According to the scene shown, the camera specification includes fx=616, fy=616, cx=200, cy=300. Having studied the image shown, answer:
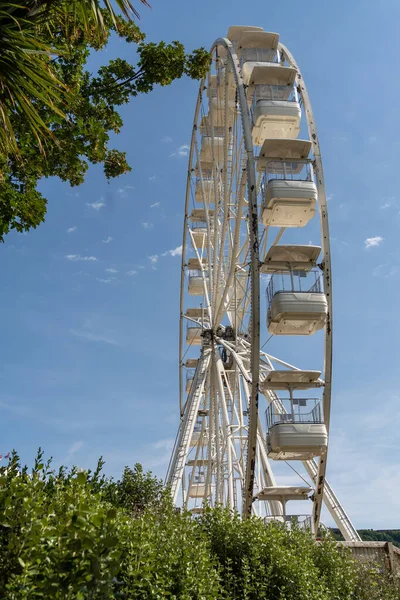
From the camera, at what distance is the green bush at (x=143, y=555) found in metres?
4.25

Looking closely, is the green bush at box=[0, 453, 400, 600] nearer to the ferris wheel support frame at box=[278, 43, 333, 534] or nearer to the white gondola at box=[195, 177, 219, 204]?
the ferris wheel support frame at box=[278, 43, 333, 534]

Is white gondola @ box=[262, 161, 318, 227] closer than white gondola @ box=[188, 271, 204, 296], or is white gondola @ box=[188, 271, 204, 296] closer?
white gondola @ box=[262, 161, 318, 227]

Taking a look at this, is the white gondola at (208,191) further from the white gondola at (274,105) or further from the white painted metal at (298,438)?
the white painted metal at (298,438)

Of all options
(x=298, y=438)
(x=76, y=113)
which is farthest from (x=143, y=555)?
(x=298, y=438)

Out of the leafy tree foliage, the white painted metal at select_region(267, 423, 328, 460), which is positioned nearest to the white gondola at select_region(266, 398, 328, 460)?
the white painted metal at select_region(267, 423, 328, 460)

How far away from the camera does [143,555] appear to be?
558cm

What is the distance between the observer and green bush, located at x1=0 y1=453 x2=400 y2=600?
425cm

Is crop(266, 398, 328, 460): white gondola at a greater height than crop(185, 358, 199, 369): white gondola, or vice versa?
crop(185, 358, 199, 369): white gondola

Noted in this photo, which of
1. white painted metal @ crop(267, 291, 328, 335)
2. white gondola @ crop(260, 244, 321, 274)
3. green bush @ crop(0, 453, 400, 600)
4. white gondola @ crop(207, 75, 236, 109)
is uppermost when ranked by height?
white gondola @ crop(207, 75, 236, 109)

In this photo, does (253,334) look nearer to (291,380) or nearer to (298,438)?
(291,380)

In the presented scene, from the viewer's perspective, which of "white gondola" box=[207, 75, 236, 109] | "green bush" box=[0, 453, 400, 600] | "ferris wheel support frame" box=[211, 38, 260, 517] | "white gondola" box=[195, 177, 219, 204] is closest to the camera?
"green bush" box=[0, 453, 400, 600]

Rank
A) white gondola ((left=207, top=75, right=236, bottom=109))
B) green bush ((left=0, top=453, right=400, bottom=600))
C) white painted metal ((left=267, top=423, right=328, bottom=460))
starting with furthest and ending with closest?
white gondola ((left=207, top=75, right=236, bottom=109)) → white painted metal ((left=267, top=423, right=328, bottom=460)) → green bush ((left=0, top=453, right=400, bottom=600))

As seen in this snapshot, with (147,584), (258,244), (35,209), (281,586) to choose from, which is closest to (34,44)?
(35,209)

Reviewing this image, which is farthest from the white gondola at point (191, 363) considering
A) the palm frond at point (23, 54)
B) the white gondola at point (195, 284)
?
the palm frond at point (23, 54)
